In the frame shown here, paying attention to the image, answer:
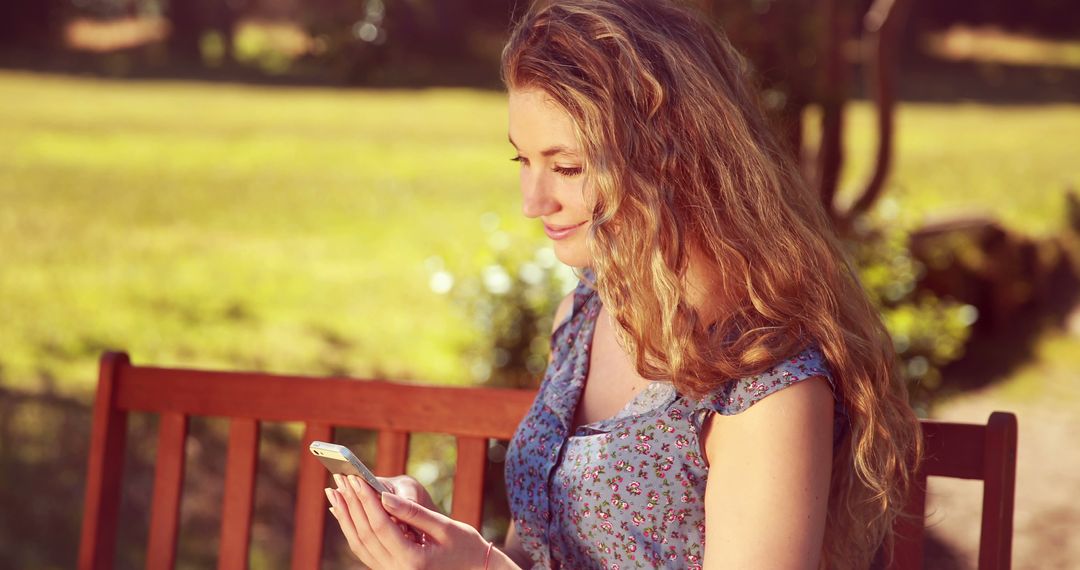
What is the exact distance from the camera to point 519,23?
6.45 feet

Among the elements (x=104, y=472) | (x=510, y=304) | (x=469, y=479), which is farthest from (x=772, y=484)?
(x=510, y=304)

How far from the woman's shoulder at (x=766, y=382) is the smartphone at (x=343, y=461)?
0.51 m

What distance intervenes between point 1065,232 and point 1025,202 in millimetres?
428

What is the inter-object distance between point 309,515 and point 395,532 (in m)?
0.71

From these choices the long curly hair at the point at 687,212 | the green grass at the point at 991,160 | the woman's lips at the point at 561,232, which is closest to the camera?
the long curly hair at the point at 687,212

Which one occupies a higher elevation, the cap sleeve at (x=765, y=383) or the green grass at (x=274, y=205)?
the green grass at (x=274, y=205)

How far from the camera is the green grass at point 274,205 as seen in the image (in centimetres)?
654

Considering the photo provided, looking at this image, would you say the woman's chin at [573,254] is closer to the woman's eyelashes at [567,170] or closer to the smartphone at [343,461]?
the woman's eyelashes at [567,170]

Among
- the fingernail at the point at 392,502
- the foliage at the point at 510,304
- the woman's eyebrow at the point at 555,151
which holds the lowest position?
the fingernail at the point at 392,502

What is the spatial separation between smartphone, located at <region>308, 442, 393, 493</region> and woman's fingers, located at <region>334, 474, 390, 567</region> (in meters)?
0.02

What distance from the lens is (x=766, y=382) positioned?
5.82 ft

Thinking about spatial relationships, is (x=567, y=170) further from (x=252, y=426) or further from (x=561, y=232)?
(x=252, y=426)

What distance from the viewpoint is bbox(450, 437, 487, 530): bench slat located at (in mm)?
2335

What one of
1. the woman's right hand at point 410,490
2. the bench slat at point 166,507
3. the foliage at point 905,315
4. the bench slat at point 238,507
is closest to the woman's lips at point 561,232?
the woman's right hand at point 410,490
